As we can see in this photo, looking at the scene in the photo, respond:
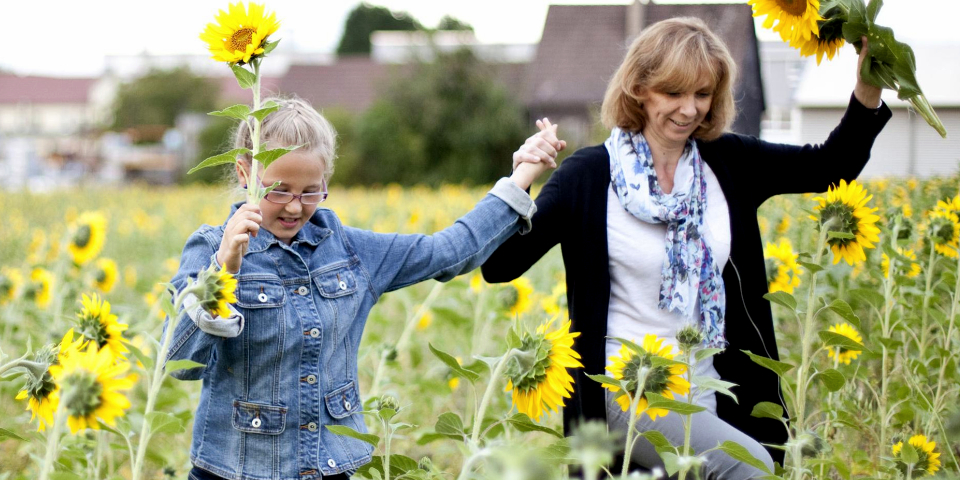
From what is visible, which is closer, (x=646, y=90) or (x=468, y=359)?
(x=646, y=90)

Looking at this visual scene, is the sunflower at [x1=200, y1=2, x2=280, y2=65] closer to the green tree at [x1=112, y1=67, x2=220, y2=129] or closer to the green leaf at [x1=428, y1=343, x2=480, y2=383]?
the green leaf at [x1=428, y1=343, x2=480, y2=383]

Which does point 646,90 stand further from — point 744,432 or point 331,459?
point 331,459

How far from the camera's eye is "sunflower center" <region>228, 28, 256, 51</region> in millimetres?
1553

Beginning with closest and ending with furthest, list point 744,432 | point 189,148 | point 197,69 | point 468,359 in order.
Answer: point 744,432, point 468,359, point 189,148, point 197,69

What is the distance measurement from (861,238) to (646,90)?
0.61m

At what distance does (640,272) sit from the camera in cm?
213

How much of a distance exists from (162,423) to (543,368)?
591mm

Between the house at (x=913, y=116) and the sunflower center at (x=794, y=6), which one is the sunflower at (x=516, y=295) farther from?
the sunflower center at (x=794, y=6)

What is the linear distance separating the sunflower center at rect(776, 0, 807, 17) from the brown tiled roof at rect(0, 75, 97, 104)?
228ft

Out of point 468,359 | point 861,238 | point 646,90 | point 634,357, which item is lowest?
point 468,359

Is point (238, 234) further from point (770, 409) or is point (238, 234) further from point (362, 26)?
point (362, 26)

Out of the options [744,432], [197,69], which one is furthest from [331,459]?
[197,69]

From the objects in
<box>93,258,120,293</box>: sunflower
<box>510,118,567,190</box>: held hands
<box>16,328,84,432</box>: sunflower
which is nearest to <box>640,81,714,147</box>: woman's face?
<box>510,118,567,190</box>: held hands

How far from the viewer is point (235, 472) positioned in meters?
1.79
